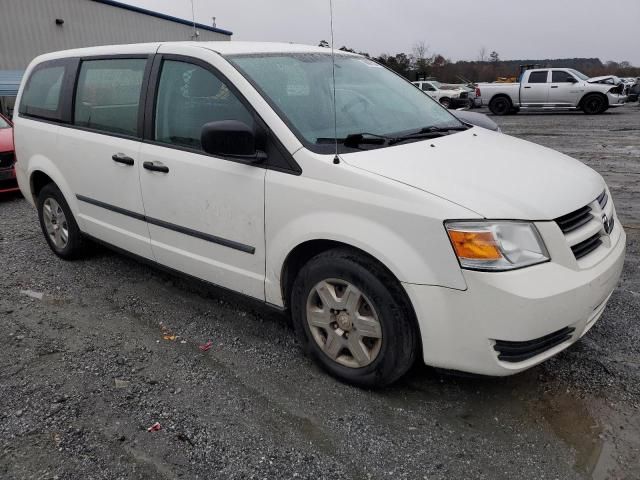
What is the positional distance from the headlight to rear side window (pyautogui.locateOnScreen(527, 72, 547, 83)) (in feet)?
66.6

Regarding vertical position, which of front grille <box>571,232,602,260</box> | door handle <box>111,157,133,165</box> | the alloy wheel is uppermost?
door handle <box>111,157,133,165</box>

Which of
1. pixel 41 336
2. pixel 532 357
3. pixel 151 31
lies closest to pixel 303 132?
pixel 532 357

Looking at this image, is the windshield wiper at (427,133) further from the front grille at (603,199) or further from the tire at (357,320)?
the front grille at (603,199)

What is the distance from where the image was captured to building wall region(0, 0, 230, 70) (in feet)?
65.0

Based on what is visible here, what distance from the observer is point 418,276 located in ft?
7.70

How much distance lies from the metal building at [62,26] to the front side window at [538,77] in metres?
13.4

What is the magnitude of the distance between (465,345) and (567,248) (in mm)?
617

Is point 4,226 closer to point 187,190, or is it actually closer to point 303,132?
point 187,190

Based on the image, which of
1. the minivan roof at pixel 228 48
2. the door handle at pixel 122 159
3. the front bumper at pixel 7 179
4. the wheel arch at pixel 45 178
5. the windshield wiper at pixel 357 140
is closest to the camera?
the windshield wiper at pixel 357 140

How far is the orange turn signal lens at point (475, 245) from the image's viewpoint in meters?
2.25

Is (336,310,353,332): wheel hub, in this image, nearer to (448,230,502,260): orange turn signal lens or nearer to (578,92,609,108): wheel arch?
(448,230,502,260): orange turn signal lens

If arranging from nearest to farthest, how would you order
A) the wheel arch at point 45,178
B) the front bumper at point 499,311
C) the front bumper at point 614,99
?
1. the front bumper at point 499,311
2. the wheel arch at point 45,178
3. the front bumper at point 614,99

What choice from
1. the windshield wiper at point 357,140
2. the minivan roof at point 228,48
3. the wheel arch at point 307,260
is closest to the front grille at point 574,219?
the wheel arch at point 307,260

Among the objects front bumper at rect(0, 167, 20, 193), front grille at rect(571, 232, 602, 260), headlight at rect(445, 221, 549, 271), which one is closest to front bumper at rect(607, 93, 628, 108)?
front bumper at rect(0, 167, 20, 193)
